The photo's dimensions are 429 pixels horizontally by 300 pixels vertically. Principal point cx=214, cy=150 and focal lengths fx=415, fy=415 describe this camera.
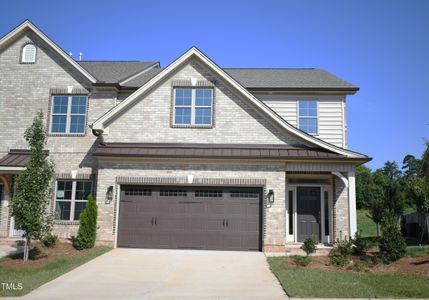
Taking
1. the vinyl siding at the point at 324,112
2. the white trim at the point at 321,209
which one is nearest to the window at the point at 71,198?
the white trim at the point at 321,209

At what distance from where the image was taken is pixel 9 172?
56.8 feet

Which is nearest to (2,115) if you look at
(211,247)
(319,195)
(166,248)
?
(166,248)

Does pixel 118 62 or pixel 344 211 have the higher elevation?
pixel 118 62

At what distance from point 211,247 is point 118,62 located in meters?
13.4

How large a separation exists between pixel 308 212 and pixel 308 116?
4610 millimetres

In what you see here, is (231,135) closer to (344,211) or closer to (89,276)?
(344,211)

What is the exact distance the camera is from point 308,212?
59.9 feet

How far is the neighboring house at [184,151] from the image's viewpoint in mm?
16484

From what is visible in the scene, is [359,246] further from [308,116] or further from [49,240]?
[49,240]

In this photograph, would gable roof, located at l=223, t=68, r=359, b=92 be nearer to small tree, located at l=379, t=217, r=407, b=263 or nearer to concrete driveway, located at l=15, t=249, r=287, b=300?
small tree, located at l=379, t=217, r=407, b=263

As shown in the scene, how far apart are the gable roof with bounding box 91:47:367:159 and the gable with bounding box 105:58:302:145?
22 centimetres

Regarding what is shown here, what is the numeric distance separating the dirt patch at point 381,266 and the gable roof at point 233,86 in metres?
4.57

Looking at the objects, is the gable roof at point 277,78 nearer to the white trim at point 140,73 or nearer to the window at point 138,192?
the white trim at point 140,73

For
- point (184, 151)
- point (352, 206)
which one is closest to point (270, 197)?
point (352, 206)
